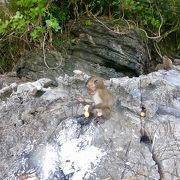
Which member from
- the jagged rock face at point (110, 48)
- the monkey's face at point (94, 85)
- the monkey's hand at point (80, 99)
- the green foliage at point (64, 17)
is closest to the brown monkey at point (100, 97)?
the monkey's face at point (94, 85)

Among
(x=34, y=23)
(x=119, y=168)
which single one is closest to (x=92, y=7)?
(x=34, y=23)

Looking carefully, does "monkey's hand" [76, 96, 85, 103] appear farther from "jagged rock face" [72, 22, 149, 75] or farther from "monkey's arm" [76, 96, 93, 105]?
"jagged rock face" [72, 22, 149, 75]

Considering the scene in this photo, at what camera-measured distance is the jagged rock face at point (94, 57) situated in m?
5.29

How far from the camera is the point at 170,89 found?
3842 mm

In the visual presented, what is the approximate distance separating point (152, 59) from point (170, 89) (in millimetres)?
2057

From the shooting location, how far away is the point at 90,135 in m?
3.35

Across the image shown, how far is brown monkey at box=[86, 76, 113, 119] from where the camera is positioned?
3.45 meters

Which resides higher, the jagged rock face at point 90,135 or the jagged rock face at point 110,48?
the jagged rock face at point 90,135

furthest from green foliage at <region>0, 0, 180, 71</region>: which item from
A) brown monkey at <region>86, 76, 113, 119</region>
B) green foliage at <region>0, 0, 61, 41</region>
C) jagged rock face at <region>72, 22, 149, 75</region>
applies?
brown monkey at <region>86, 76, 113, 119</region>

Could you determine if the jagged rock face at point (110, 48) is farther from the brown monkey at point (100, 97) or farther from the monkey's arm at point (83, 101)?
the brown monkey at point (100, 97)

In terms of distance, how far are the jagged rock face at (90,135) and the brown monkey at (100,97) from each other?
2.8 inches

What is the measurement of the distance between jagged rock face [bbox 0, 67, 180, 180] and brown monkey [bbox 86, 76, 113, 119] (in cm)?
7

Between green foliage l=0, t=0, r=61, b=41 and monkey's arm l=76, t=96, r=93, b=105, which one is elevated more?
green foliage l=0, t=0, r=61, b=41

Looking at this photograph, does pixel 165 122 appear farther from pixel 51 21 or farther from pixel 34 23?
pixel 34 23
